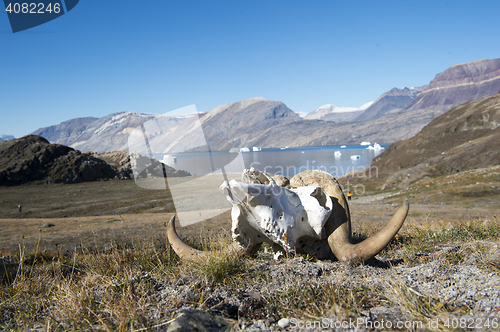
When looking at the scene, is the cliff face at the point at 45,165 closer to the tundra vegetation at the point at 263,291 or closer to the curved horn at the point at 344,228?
the tundra vegetation at the point at 263,291

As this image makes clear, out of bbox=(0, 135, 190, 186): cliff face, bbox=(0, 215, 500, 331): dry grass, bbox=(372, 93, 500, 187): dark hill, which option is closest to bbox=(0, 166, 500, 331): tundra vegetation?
bbox=(0, 215, 500, 331): dry grass

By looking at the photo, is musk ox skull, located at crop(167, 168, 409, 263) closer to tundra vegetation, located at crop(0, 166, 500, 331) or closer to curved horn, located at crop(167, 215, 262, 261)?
curved horn, located at crop(167, 215, 262, 261)

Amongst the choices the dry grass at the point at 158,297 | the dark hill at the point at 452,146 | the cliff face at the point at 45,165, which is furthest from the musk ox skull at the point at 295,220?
the cliff face at the point at 45,165

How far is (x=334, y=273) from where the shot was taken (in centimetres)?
411

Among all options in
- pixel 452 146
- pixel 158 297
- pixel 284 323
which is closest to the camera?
pixel 284 323

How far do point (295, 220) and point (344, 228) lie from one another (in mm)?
775

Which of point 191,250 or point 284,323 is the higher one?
point 191,250

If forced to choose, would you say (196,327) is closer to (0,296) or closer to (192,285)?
(192,285)

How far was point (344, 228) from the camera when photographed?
14.8 ft

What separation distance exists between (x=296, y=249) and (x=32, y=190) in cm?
3879

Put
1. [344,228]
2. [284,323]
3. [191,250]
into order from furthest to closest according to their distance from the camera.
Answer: [191,250]
[344,228]
[284,323]

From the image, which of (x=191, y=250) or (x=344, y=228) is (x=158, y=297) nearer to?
(x=191, y=250)

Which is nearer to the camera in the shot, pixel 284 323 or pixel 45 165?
pixel 284 323

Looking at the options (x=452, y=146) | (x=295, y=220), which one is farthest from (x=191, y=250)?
(x=452, y=146)
